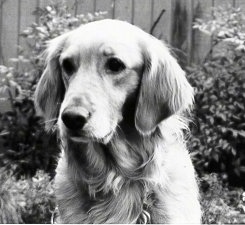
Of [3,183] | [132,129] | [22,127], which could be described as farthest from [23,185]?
[132,129]

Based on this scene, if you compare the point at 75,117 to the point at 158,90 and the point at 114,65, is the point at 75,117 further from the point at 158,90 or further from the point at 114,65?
the point at 158,90

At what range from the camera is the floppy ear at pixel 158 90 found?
3980 millimetres

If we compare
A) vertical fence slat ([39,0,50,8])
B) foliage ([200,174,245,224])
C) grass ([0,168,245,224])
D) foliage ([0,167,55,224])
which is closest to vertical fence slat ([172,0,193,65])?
vertical fence slat ([39,0,50,8])

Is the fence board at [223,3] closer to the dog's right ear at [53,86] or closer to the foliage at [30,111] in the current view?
the foliage at [30,111]

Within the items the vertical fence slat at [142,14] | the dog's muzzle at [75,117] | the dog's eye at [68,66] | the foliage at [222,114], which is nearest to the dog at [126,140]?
the dog's eye at [68,66]

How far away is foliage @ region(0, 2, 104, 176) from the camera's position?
6.66 metres

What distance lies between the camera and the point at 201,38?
718 cm

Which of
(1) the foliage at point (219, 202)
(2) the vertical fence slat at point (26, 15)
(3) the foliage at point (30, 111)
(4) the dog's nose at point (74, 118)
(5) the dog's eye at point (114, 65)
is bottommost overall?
(1) the foliage at point (219, 202)

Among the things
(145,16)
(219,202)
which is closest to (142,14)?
(145,16)

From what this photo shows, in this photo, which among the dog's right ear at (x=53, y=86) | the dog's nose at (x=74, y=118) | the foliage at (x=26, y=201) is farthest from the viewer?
the foliage at (x=26, y=201)

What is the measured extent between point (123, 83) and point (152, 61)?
0.26 metres

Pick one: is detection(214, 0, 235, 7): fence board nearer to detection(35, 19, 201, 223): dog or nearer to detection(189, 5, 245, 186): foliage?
detection(189, 5, 245, 186): foliage

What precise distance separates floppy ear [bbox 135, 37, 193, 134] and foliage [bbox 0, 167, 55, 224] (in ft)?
5.44

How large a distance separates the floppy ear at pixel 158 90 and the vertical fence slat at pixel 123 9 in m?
3.11
